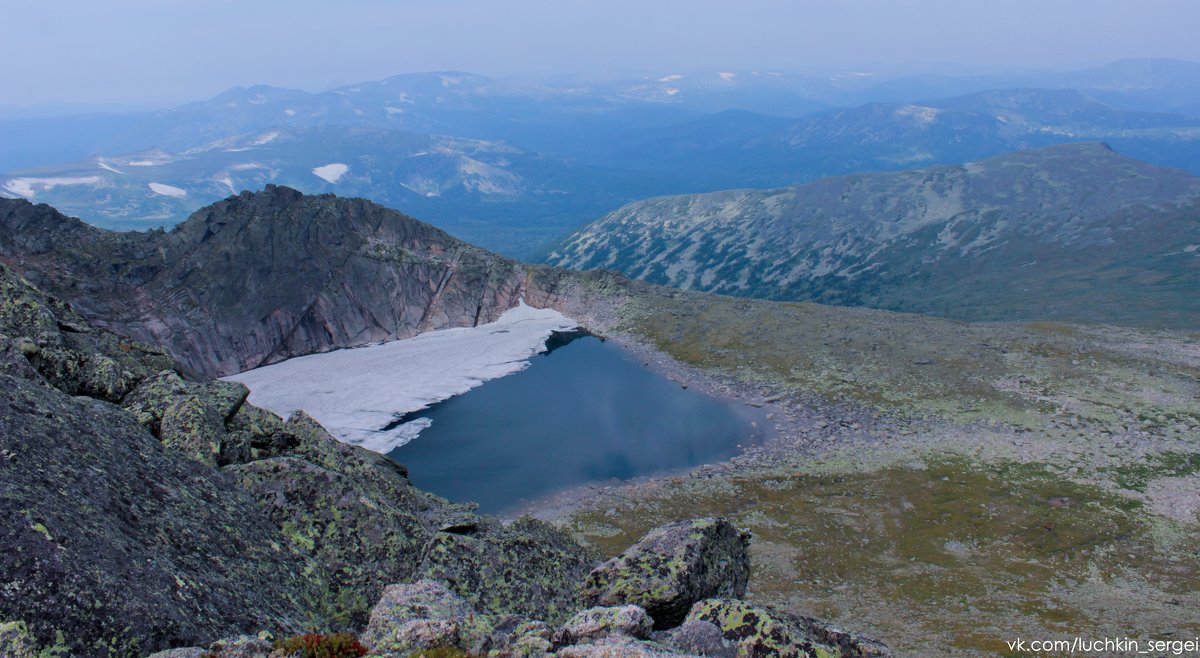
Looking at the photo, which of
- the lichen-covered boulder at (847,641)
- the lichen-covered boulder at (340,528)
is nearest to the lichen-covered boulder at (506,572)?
the lichen-covered boulder at (340,528)

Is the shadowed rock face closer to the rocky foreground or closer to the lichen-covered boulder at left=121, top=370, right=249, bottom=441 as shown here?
the lichen-covered boulder at left=121, top=370, right=249, bottom=441

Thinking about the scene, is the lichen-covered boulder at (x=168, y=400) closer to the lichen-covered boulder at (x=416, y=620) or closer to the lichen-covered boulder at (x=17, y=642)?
the lichen-covered boulder at (x=416, y=620)

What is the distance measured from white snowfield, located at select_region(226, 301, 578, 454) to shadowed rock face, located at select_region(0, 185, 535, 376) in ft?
11.7

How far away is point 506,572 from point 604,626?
6.61m

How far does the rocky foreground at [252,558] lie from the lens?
10.4 m

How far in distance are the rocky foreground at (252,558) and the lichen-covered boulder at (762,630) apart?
0.03m

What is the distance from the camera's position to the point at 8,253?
206 ft

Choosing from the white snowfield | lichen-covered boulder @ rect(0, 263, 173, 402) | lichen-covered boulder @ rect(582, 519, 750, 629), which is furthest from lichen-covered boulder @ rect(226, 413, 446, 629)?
the white snowfield

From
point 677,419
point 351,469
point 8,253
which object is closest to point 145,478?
point 351,469

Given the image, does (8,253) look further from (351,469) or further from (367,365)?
(351,469)

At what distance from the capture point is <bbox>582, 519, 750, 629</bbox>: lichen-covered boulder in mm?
14156

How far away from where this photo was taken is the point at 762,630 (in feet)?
39.1

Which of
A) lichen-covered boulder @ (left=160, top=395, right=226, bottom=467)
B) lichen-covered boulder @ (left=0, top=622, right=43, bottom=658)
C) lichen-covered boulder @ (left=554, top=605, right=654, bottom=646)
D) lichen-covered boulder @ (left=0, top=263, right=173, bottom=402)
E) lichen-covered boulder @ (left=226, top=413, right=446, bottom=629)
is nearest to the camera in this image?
lichen-covered boulder @ (left=0, top=622, right=43, bottom=658)

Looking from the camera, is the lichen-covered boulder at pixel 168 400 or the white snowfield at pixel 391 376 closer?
the lichen-covered boulder at pixel 168 400
